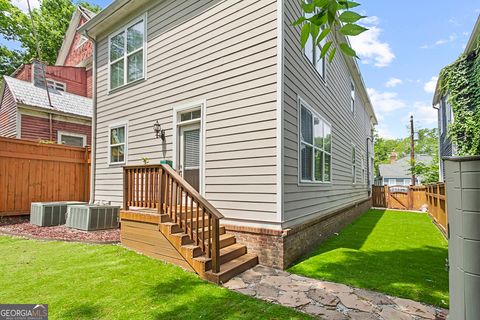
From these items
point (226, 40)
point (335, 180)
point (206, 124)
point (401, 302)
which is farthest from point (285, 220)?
point (335, 180)

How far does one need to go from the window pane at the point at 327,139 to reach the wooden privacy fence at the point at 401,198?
31.5ft

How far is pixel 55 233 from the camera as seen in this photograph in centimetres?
642

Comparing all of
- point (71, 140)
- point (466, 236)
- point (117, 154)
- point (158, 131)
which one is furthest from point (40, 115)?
point (466, 236)

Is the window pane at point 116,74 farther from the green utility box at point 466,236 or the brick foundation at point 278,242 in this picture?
the green utility box at point 466,236

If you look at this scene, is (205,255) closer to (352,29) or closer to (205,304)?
(205,304)

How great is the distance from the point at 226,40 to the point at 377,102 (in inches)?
2864

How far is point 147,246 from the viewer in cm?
498

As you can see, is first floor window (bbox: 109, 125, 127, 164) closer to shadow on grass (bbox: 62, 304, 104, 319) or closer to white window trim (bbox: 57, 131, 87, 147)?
shadow on grass (bbox: 62, 304, 104, 319)

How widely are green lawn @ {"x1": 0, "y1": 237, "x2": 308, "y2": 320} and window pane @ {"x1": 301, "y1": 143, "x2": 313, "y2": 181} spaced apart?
10.1 ft

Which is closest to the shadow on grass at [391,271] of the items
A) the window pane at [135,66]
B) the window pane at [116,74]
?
the window pane at [135,66]

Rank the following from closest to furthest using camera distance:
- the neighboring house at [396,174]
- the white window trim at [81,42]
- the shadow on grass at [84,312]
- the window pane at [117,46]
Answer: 1. the shadow on grass at [84,312]
2. the window pane at [117,46]
3. the white window trim at [81,42]
4. the neighboring house at [396,174]

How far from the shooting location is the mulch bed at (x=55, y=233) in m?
5.93

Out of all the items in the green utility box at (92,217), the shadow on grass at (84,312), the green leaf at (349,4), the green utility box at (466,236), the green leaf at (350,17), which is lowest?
the shadow on grass at (84,312)

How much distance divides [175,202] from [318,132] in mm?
3999
